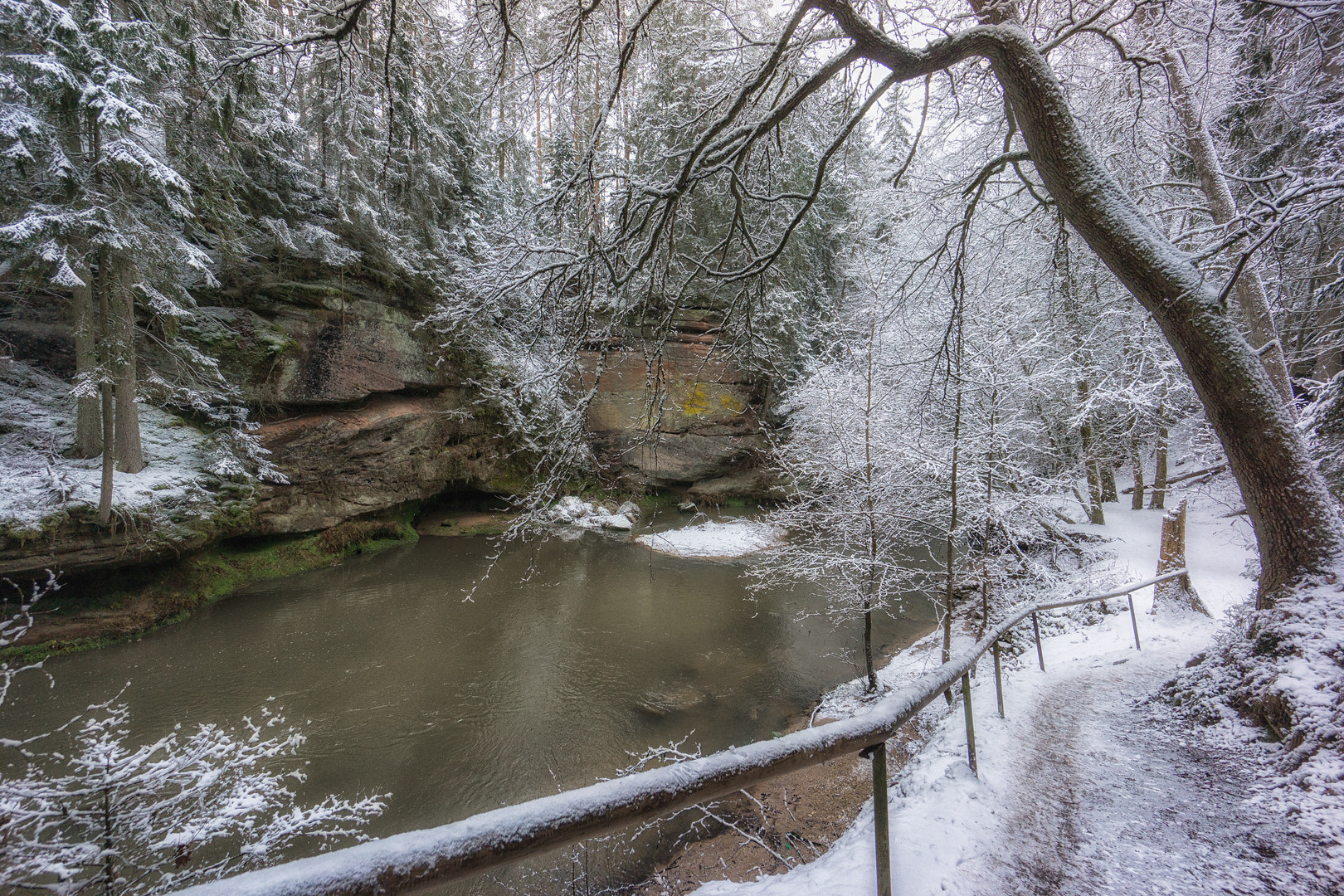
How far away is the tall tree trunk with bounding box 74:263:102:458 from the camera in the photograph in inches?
293

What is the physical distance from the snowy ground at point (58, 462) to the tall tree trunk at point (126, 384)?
0.25 metres

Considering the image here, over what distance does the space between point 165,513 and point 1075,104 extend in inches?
574

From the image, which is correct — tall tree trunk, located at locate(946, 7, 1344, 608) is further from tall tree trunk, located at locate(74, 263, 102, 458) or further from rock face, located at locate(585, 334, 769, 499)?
rock face, located at locate(585, 334, 769, 499)

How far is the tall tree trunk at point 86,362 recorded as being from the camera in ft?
24.4

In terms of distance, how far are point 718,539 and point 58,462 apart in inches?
534

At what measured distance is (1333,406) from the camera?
3.64 m

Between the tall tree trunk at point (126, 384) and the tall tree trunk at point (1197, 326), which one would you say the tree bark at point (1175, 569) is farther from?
the tall tree trunk at point (126, 384)

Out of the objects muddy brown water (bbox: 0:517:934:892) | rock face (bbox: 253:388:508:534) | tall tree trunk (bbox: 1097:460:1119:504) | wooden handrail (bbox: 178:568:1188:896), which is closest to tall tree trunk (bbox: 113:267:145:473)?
rock face (bbox: 253:388:508:534)

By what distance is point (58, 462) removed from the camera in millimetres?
7688

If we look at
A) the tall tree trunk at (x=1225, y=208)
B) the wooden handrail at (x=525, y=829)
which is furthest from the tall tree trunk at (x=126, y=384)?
the tall tree trunk at (x=1225, y=208)

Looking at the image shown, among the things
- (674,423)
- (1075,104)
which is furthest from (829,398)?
(674,423)

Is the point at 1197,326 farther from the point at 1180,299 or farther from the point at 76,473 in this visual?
the point at 76,473

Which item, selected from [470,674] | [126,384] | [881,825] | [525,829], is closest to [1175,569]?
[881,825]

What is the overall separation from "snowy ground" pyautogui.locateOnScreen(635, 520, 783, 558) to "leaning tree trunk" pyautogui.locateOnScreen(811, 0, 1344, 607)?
1075 centimetres
